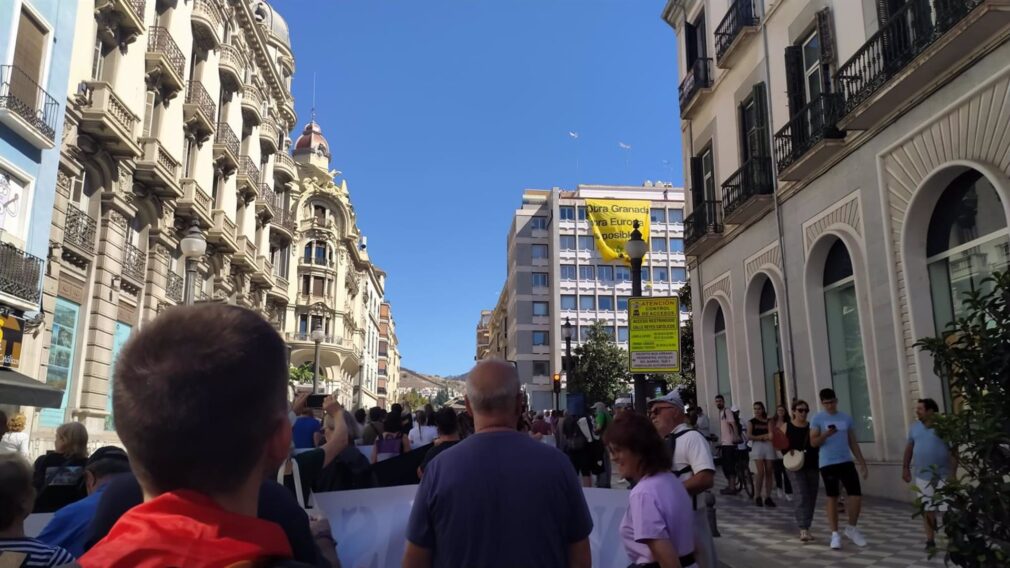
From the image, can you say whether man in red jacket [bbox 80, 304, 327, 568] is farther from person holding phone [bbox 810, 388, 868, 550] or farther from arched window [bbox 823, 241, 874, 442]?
arched window [bbox 823, 241, 874, 442]

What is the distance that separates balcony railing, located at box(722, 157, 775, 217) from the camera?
16.7m

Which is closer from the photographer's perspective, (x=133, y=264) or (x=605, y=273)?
(x=133, y=264)

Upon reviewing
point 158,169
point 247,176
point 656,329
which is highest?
point 247,176

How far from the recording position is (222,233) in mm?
27938

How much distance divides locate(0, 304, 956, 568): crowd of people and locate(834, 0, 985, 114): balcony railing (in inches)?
317

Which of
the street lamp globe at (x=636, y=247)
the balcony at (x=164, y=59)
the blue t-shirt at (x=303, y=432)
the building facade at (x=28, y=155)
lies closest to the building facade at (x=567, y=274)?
the balcony at (x=164, y=59)

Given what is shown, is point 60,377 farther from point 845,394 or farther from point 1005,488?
point 1005,488

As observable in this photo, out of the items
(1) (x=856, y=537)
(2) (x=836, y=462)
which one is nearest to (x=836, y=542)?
(1) (x=856, y=537)

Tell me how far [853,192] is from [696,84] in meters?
8.80

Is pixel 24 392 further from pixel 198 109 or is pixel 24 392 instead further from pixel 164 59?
pixel 198 109

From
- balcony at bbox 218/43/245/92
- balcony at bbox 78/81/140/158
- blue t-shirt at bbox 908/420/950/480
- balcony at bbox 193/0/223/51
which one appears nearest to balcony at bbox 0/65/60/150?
balcony at bbox 78/81/140/158

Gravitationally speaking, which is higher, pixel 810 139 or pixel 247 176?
pixel 247 176

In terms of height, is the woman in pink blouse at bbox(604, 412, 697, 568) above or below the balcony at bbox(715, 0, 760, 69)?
below

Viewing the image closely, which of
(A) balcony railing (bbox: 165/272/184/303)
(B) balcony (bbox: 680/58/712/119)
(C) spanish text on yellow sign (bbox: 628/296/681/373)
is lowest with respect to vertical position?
(C) spanish text on yellow sign (bbox: 628/296/681/373)
